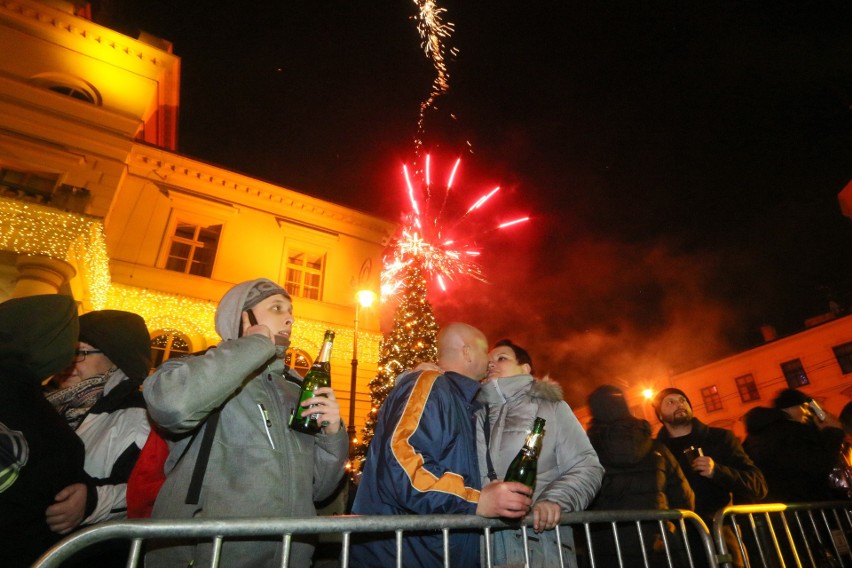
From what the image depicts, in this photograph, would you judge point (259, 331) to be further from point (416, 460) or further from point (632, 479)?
point (632, 479)

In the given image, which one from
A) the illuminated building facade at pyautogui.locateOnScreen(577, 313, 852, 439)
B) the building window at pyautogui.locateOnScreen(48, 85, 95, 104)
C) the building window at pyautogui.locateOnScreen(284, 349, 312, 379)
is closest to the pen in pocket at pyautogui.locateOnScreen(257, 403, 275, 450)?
the building window at pyautogui.locateOnScreen(284, 349, 312, 379)

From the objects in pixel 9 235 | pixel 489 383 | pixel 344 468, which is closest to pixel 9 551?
pixel 344 468

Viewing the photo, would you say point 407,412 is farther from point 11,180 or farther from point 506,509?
point 11,180

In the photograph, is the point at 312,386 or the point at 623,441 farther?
the point at 623,441

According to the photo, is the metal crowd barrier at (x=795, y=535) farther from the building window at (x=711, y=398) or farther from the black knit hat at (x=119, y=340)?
the building window at (x=711, y=398)

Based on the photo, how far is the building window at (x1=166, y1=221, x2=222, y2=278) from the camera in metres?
15.4

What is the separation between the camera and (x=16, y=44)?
1290cm

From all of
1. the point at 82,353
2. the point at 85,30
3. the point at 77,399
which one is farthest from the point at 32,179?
the point at 77,399

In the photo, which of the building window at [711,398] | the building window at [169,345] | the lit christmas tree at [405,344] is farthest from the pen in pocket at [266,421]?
the building window at [711,398]

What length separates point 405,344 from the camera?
1215 cm

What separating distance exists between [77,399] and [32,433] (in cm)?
110

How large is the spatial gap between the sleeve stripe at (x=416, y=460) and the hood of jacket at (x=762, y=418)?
4028mm

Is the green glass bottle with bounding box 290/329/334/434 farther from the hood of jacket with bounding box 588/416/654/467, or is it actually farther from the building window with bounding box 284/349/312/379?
the building window with bounding box 284/349/312/379

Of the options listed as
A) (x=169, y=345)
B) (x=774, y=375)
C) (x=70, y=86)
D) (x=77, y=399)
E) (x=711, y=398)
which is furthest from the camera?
(x=711, y=398)
